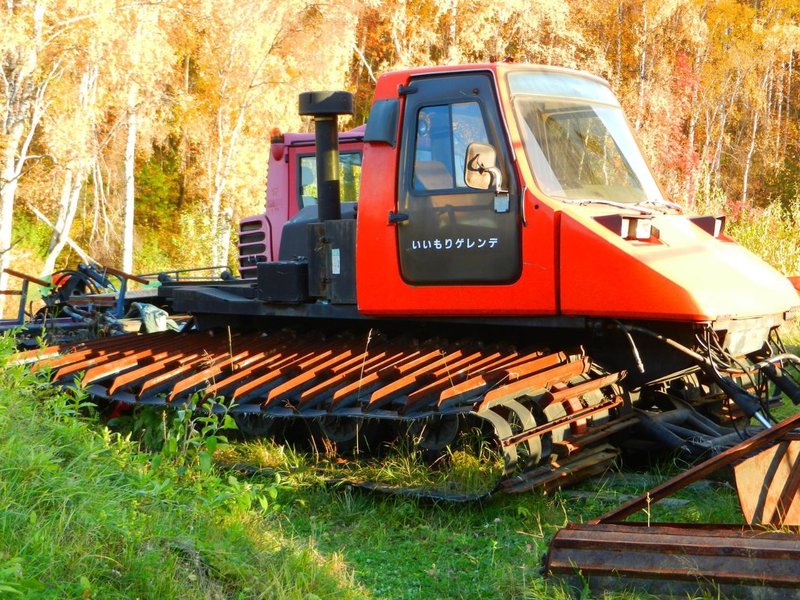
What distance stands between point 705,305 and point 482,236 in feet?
4.54

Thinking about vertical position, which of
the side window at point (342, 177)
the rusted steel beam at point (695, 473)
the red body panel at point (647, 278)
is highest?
the side window at point (342, 177)

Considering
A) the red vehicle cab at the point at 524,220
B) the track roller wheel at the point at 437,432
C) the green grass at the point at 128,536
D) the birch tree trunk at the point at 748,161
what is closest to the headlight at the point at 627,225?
the red vehicle cab at the point at 524,220

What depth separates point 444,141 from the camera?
257 inches

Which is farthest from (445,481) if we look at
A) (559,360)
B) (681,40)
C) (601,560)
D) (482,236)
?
(681,40)

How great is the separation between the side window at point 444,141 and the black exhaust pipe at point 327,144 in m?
0.94

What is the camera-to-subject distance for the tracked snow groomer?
595cm

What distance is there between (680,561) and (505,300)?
257 cm

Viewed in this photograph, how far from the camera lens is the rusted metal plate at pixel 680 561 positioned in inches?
152

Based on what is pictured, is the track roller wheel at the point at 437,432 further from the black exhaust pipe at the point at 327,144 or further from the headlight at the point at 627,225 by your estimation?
the black exhaust pipe at the point at 327,144

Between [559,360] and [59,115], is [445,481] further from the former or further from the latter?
[59,115]

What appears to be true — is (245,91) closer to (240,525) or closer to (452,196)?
(452,196)

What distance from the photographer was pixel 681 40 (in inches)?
1490

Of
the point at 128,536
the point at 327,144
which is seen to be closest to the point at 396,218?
the point at 327,144

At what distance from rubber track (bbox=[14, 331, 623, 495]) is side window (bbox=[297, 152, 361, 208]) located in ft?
9.06
